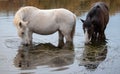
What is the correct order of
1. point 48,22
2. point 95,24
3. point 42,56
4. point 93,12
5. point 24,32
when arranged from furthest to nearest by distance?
1. point 93,12
2. point 95,24
3. point 48,22
4. point 24,32
5. point 42,56

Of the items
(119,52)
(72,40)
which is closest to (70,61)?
(119,52)

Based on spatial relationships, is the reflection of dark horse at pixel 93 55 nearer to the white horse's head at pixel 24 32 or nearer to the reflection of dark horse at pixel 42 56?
the reflection of dark horse at pixel 42 56

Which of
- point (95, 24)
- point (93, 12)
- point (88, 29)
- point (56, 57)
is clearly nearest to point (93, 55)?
point (56, 57)

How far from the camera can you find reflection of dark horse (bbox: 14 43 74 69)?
373 inches

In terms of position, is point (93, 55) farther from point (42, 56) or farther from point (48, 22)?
point (48, 22)

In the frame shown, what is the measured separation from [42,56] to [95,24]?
2.57m

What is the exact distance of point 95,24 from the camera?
11914 millimetres

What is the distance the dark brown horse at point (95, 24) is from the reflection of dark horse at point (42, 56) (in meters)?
1.01

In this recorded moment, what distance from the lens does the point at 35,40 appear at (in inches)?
492

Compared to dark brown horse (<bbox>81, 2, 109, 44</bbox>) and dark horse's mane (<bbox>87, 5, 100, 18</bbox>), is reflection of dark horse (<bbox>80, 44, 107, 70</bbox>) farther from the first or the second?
dark horse's mane (<bbox>87, 5, 100, 18</bbox>)

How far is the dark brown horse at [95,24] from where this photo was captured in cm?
1150

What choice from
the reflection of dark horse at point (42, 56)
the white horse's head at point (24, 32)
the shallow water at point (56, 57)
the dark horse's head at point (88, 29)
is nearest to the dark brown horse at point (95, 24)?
the dark horse's head at point (88, 29)

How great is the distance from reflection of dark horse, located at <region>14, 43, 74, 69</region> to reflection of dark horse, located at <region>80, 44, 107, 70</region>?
42cm

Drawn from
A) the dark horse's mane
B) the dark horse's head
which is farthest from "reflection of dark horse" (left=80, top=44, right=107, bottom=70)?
the dark horse's mane
